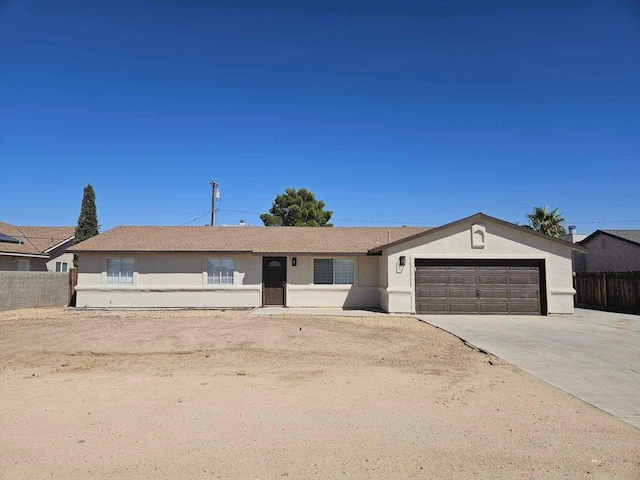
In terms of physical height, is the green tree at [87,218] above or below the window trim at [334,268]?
above

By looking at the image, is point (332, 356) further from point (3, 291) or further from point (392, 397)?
point (3, 291)

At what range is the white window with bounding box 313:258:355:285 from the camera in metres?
19.3

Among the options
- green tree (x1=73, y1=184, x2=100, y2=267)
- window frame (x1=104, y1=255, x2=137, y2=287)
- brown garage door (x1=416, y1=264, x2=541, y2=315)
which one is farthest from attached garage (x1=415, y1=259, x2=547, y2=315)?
green tree (x1=73, y1=184, x2=100, y2=267)

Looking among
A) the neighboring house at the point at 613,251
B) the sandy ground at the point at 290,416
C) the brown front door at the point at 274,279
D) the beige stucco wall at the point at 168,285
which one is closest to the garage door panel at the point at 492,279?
the sandy ground at the point at 290,416

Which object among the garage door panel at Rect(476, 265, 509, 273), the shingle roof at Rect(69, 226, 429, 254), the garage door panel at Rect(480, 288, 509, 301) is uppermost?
the shingle roof at Rect(69, 226, 429, 254)

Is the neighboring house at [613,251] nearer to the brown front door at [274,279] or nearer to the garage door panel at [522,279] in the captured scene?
the garage door panel at [522,279]

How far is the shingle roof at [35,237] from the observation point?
83.0 feet

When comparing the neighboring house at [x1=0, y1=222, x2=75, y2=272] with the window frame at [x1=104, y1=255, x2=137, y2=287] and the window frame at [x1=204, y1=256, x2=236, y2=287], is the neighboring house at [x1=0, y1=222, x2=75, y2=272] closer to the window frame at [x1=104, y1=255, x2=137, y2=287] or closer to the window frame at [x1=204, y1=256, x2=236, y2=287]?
the window frame at [x1=104, y1=255, x2=137, y2=287]

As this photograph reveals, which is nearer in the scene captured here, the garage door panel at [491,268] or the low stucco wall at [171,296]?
the garage door panel at [491,268]

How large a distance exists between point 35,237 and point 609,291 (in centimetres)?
3534

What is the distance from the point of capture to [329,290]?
62.4 ft

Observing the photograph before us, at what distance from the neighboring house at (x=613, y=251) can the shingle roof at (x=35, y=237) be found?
35053 millimetres

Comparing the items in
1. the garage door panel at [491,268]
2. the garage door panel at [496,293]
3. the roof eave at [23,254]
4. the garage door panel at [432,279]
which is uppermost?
the roof eave at [23,254]

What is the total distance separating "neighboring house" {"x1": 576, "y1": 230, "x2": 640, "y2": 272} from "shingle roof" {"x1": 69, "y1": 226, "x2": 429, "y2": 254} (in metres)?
11.7
